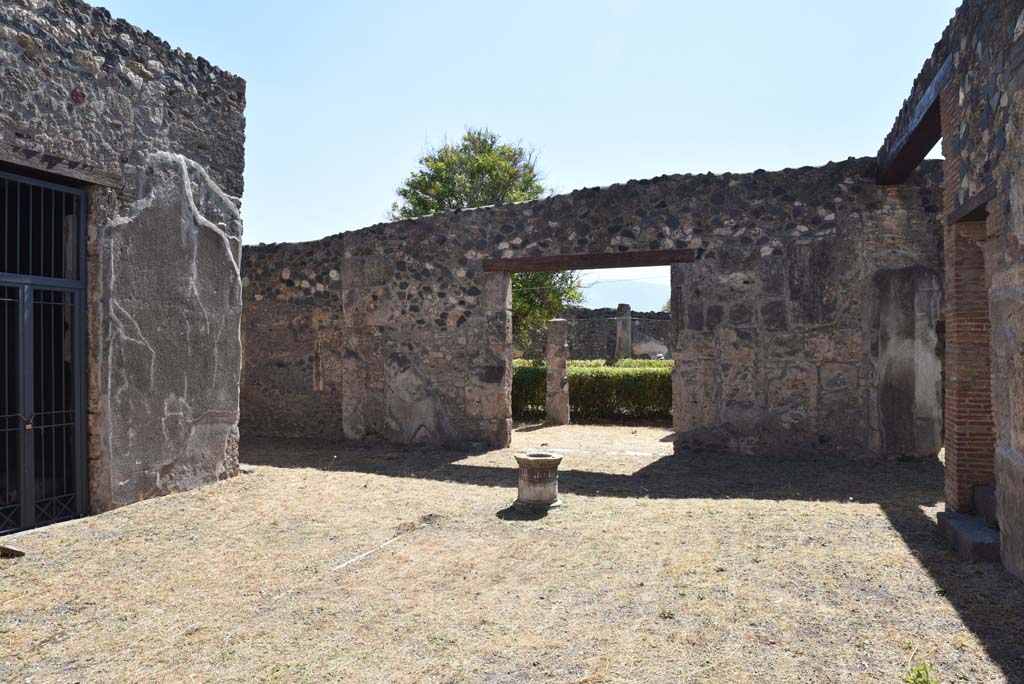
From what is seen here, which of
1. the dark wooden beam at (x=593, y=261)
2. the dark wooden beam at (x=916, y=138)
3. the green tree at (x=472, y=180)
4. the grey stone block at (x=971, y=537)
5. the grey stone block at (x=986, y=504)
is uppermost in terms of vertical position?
the green tree at (x=472, y=180)

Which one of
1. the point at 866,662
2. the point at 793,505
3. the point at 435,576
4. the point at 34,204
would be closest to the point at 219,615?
the point at 435,576

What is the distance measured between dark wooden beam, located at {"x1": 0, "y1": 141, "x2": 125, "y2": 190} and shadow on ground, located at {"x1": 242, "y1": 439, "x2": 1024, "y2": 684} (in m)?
3.97

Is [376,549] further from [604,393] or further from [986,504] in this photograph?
[604,393]

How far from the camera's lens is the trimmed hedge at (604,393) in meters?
14.1

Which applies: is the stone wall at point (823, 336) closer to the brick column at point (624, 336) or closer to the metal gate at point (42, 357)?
the metal gate at point (42, 357)

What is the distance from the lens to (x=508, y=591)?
3936 mm

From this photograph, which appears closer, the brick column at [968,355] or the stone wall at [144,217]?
the brick column at [968,355]

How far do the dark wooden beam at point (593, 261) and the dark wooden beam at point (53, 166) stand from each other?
4.85 m

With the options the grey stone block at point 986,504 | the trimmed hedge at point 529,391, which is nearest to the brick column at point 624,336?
the trimmed hedge at point 529,391

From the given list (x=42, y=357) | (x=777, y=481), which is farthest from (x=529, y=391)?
(x=42, y=357)

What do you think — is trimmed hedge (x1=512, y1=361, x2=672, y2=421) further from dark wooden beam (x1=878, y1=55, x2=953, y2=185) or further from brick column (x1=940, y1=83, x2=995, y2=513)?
brick column (x1=940, y1=83, x2=995, y2=513)

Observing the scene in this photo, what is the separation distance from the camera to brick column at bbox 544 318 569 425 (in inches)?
543

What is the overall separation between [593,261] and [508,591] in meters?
5.78

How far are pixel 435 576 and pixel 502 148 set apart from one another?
22.8m
